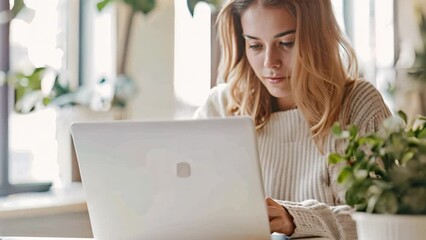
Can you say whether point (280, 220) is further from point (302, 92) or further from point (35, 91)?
point (35, 91)

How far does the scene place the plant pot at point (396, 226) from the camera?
1.22 m

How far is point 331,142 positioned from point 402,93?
272 centimetres

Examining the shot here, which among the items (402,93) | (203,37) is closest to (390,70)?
(402,93)

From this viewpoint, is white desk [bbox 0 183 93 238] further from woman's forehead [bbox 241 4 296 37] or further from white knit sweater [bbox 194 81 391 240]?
woman's forehead [bbox 241 4 296 37]

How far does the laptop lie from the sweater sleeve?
0.23m

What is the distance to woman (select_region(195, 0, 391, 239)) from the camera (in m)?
2.27

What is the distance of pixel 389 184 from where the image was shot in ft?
4.04

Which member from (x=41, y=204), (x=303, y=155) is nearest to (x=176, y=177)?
(x=303, y=155)

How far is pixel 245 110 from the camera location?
2479 mm

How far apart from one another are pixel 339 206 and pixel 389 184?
34.8 inches

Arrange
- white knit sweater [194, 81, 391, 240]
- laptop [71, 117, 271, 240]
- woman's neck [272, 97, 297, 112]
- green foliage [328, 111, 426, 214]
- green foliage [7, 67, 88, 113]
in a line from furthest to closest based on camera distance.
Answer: green foliage [7, 67, 88, 113] → woman's neck [272, 97, 297, 112] → white knit sweater [194, 81, 391, 240] → laptop [71, 117, 271, 240] → green foliage [328, 111, 426, 214]

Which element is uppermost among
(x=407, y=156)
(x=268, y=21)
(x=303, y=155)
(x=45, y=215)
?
(x=268, y=21)

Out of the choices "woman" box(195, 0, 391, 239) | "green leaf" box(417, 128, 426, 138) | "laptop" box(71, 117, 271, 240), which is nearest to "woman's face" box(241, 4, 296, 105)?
"woman" box(195, 0, 391, 239)

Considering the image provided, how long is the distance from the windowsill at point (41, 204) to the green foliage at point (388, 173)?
5.17ft
